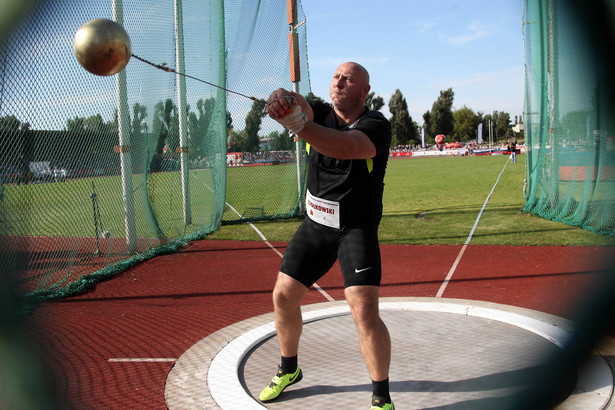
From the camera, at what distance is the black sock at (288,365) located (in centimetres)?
306

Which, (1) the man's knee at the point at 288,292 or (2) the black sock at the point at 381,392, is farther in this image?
(1) the man's knee at the point at 288,292

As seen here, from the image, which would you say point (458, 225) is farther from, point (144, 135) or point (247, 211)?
point (144, 135)

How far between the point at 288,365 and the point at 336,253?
31.9 inches

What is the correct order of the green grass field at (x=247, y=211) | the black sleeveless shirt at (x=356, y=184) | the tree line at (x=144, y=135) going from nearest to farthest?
the black sleeveless shirt at (x=356, y=184)
the tree line at (x=144, y=135)
the green grass field at (x=247, y=211)

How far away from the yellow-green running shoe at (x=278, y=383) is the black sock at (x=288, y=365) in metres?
0.02

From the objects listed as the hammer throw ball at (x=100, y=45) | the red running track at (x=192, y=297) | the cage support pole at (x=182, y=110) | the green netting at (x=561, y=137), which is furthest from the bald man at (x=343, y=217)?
the cage support pole at (x=182, y=110)

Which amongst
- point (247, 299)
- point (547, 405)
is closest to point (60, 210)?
point (247, 299)

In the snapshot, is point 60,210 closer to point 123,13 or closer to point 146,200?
point 146,200

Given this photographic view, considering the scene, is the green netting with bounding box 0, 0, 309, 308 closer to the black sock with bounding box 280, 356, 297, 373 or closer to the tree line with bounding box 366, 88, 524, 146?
the black sock with bounding box 280, 356, 297, 373

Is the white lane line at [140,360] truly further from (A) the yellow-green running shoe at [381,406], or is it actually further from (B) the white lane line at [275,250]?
(B) the white lane line at [275,250]

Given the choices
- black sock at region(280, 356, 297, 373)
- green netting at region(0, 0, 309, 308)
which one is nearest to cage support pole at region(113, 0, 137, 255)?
green netting at region(0, 0, 309, 308)

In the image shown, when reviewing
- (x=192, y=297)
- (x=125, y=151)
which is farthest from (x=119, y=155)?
(x=192, y=297)

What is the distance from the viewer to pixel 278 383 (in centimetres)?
298

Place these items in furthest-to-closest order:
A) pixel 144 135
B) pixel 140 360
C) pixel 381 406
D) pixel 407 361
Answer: pixel 144 135 < pixel 140 360 < pixel 407 361 < pixel 381 406
